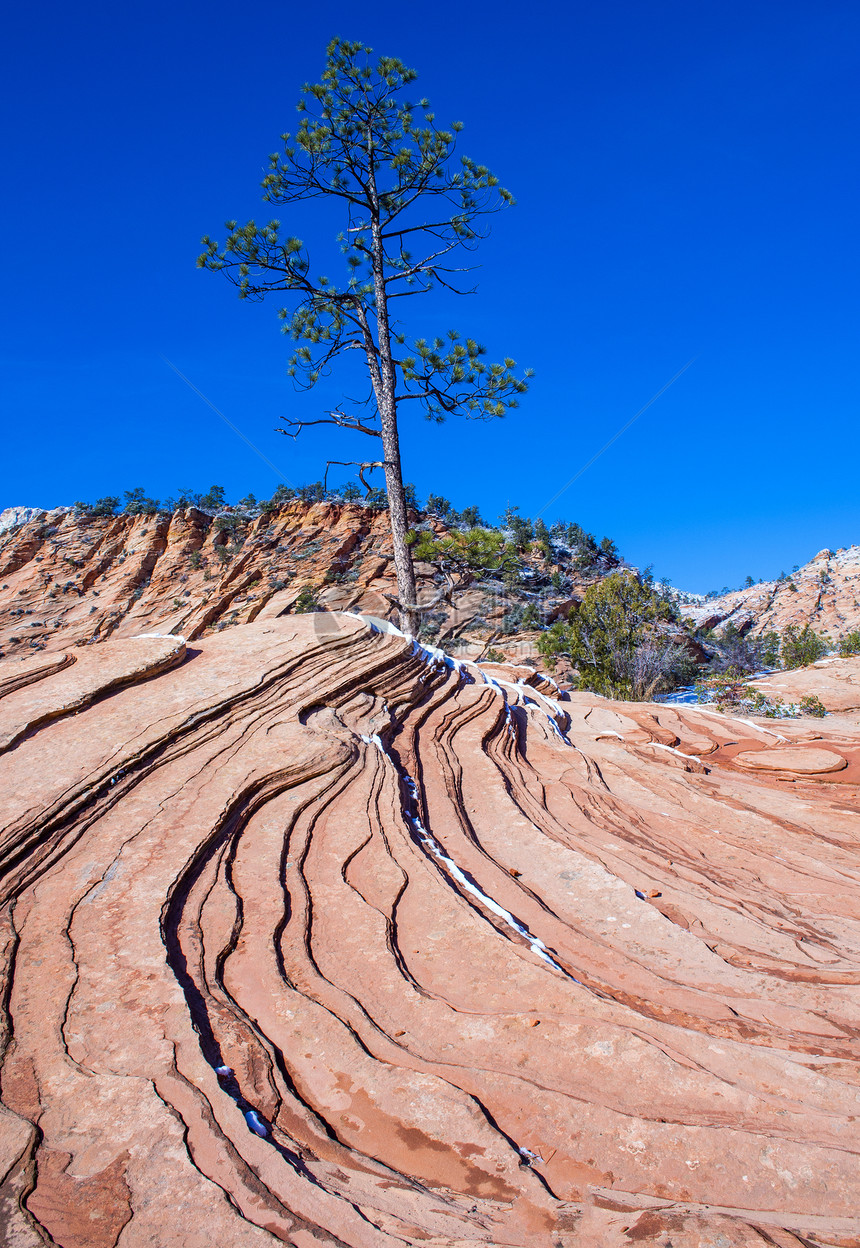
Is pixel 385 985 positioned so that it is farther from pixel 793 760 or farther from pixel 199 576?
pixel 199 576

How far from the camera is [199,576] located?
24984mm

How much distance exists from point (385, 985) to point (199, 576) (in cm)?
2357

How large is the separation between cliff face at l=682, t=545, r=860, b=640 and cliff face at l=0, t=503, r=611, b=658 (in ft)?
46.2

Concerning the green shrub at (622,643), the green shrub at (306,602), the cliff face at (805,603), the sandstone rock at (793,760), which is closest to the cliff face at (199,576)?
the green shrub at (306,602)

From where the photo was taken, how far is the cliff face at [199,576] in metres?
22.6

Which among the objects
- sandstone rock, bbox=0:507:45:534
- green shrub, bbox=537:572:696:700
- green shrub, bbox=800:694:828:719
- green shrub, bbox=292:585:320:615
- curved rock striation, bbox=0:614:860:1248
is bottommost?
curved rock striation, bbox=0:614:860:1248

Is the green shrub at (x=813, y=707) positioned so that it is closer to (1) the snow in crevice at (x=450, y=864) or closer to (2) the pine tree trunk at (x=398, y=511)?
(2) the pine tree trunk at (x=398, y=511)

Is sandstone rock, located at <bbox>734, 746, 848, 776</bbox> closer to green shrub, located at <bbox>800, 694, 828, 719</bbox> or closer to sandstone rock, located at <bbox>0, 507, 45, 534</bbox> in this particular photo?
green shrub, located at <bbox>800, 694, 828, 719</bbox>

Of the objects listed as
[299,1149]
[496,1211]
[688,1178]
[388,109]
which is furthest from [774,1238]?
[388,109]

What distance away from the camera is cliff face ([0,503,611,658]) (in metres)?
22.6

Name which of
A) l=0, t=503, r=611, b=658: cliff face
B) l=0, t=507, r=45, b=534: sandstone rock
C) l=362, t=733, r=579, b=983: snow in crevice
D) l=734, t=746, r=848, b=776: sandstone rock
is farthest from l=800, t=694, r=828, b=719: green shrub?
l=0, t=507, r=45, b=534: sandstone rock

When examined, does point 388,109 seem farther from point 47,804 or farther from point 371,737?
point 47,804

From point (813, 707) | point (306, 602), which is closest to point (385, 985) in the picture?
point (813, 707)

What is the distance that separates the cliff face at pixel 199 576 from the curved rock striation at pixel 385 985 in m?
14.5
